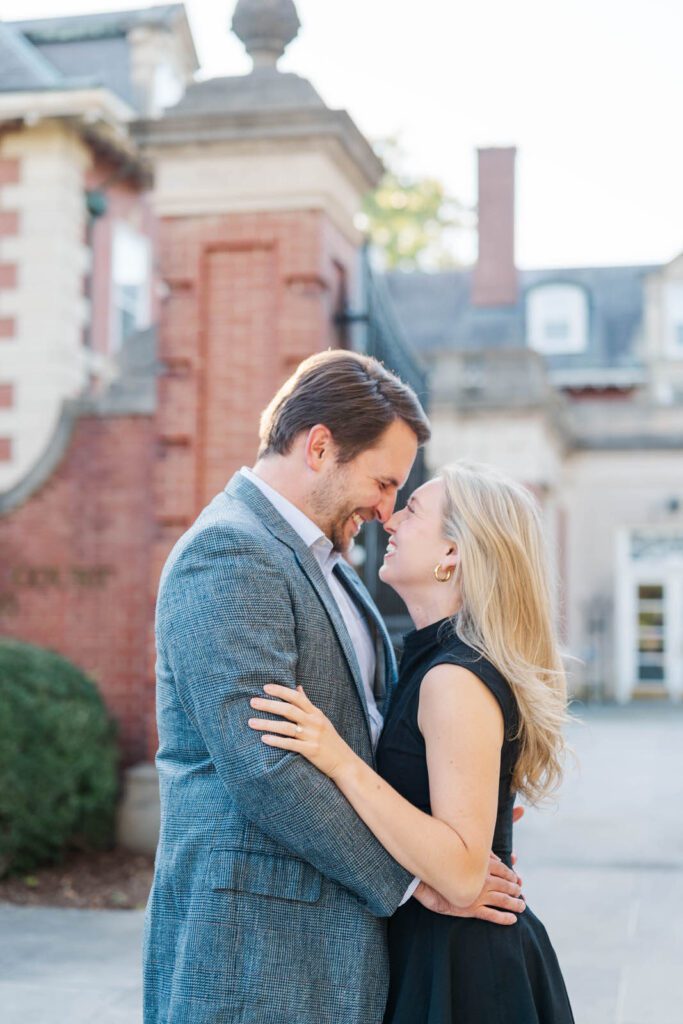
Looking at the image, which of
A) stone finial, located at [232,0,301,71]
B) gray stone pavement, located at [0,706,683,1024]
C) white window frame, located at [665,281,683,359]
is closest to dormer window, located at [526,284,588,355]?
white window frame, located at [665,281,683,359]

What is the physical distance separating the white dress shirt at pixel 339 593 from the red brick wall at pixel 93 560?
4398mm

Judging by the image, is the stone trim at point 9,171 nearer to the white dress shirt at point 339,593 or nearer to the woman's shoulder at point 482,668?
the white dress shirt at point 339,593

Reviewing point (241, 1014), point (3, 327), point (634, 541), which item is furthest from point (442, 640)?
point (634, 541)

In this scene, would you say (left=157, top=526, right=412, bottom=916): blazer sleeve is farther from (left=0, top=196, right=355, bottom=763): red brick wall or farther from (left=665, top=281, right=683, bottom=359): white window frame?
(left=665, top=281, right=683, bottom=359): white window frame

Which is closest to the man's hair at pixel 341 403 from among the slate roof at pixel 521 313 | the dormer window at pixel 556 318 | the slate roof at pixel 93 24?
the slate roof at pixel 93 24

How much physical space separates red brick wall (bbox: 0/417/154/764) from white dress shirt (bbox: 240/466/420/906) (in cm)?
440

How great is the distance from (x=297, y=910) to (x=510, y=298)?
2053 cm

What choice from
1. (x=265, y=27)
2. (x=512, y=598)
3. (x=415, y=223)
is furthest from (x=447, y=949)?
(x=415, y=223)

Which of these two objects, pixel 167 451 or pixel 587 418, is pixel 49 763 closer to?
pixel 167 451

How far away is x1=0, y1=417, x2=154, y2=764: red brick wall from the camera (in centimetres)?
699

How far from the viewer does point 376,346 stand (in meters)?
6.74

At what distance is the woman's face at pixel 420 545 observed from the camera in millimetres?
2445

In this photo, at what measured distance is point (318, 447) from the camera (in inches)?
94.0

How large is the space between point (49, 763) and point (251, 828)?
4110mm
